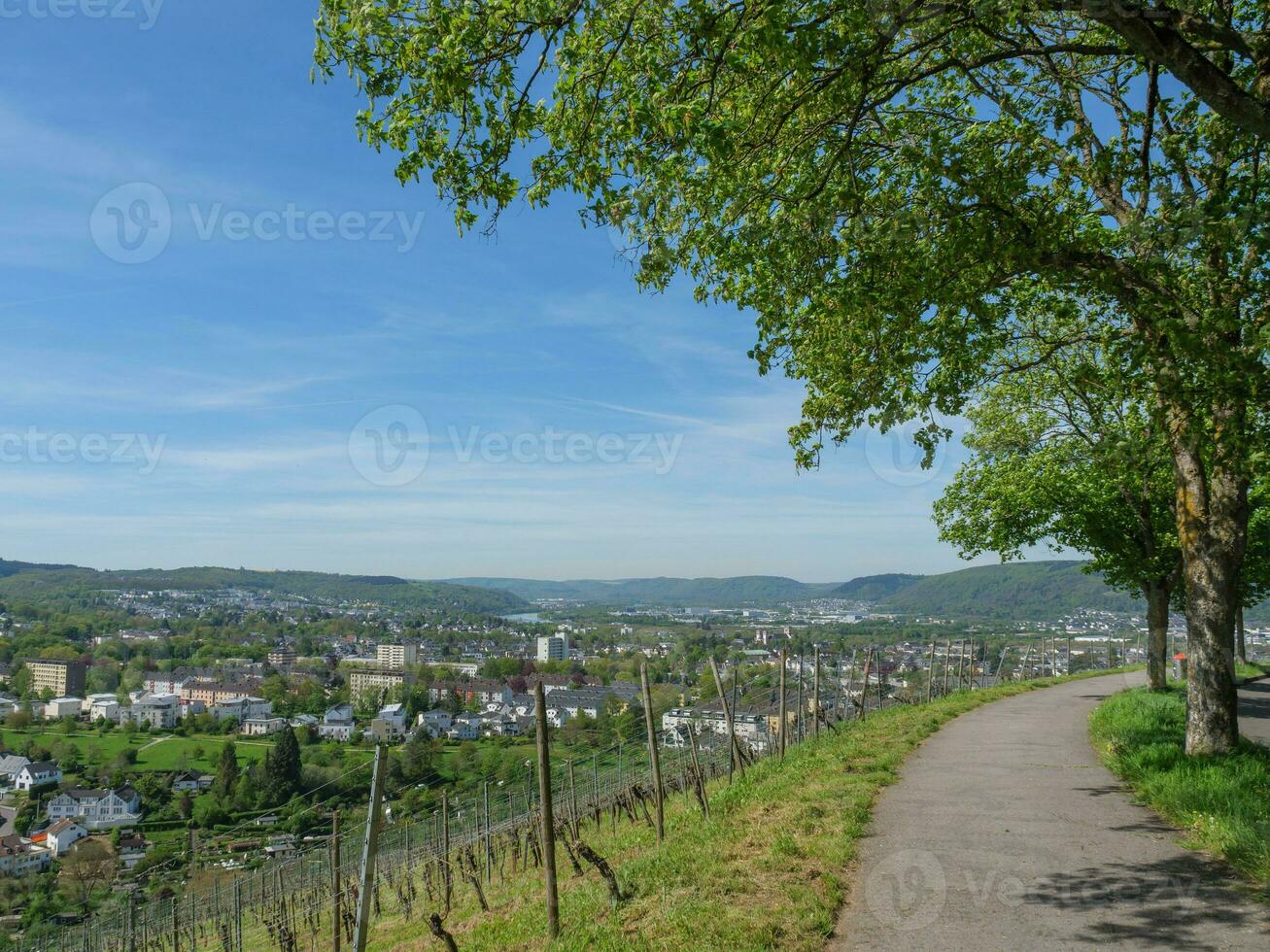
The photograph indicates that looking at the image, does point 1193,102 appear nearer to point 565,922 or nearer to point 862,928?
point 862,928

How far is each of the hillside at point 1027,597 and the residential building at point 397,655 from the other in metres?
100

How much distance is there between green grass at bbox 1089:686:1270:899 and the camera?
265 inches

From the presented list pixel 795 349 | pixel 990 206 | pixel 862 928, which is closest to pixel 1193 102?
pixel 990 206

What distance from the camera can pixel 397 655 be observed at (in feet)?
364

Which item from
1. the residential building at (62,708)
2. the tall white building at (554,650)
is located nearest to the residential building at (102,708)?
the residential building at (62,708)

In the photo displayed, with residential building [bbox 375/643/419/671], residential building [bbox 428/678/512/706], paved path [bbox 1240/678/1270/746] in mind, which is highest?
paved path [bbox 1240/678/1270/746]

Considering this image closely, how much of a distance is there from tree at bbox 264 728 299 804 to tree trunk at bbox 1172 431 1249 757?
52901mm

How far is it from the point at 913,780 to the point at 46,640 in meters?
141

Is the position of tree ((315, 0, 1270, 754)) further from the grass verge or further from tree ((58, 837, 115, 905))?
tree ((58, 837, 115, 905))

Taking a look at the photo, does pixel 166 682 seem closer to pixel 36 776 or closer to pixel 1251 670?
pixel 36 776

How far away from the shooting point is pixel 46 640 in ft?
386

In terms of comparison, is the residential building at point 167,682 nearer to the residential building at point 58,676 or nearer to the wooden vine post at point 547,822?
the residential building at point 58,676

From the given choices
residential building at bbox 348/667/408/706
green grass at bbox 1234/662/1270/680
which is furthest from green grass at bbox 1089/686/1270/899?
residential building at bbox 348/667/408/706

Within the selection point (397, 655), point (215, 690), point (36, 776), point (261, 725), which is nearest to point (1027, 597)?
point (397, 655)
